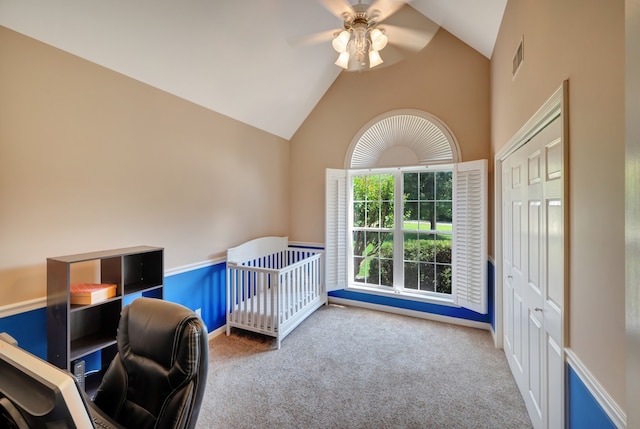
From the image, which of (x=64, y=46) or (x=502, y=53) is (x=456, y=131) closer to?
(x=502, y=53)

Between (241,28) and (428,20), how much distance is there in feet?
6.82

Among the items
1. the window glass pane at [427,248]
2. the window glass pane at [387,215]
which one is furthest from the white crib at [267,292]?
the window glass pane at [427,248]

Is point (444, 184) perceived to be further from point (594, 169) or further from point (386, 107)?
point (594, 169)

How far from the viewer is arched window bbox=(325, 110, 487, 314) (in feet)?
10.5

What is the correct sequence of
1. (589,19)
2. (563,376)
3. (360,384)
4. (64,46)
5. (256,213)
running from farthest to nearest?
1. (256,213)
2. (360,384)
3. (64,46)
4. (563,376)
5. (589,19)

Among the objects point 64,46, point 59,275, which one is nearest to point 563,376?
point 59,275

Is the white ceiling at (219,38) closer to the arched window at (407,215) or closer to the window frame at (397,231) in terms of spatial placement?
the arched window at (407,215)

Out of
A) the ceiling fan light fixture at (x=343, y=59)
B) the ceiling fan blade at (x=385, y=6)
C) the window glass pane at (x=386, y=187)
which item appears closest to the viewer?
the ceiling fan blade at (x=385, y=6)

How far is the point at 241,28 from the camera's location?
8.33 feet

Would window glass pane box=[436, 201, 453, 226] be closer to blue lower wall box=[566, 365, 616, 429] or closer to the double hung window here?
the double hung window

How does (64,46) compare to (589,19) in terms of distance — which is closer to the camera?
(589,19)

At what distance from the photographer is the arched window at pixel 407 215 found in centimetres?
320

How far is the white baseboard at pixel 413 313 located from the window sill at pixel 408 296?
0.16 metres

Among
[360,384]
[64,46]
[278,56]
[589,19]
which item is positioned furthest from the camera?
[278,56]
